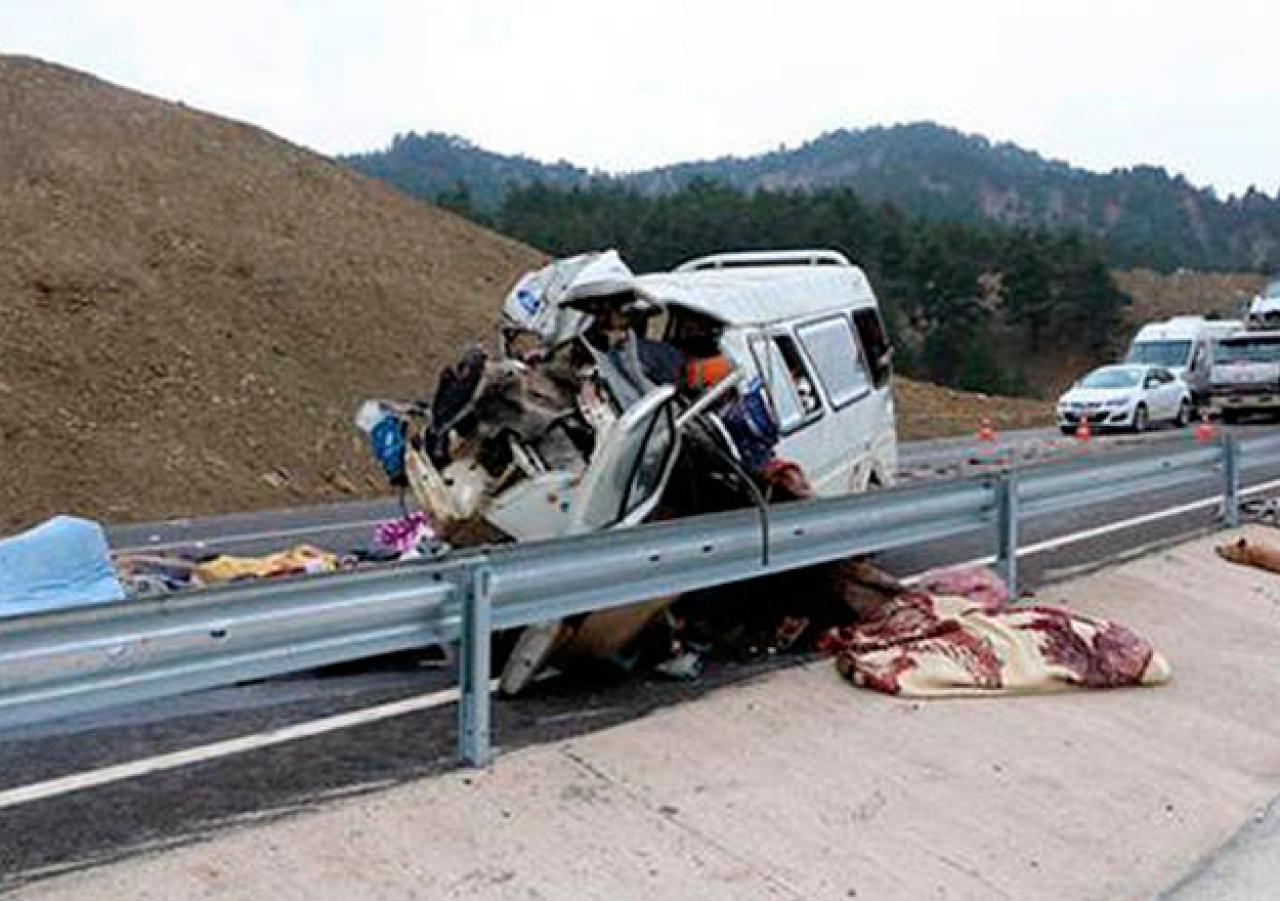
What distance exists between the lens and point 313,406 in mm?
25641

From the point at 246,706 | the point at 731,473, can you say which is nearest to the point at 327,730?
the point at 246,706

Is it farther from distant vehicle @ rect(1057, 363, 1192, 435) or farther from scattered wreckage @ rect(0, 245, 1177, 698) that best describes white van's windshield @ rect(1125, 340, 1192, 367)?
scattered wreckage @ rect(0, 245, 1177, 698)

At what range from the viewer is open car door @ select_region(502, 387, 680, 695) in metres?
6.50

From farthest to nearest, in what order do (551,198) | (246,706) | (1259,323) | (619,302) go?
(551,198) < (1259,323) < (619,302) < (246,706)

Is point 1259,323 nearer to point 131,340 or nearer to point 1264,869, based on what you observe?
point 131,340

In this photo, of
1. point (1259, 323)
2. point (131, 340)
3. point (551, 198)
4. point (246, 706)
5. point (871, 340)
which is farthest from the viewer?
point (551, 198)

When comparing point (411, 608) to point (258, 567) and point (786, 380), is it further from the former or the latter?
point (786, 380)

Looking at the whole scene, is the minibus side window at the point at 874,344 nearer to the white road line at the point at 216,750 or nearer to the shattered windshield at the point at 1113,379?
the white road line at the point at 216,750

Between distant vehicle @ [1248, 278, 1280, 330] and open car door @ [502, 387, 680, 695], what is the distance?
3489 cm

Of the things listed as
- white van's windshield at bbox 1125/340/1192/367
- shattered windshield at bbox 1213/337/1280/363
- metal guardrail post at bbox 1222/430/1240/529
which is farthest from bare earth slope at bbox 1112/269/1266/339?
metal guardrail post at bbox 1222/430/1240/529

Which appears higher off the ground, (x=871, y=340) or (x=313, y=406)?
(x=871, y=340)

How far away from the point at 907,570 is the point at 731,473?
3327 millimetres

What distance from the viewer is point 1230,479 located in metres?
12.6

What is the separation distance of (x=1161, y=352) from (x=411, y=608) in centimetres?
3661
